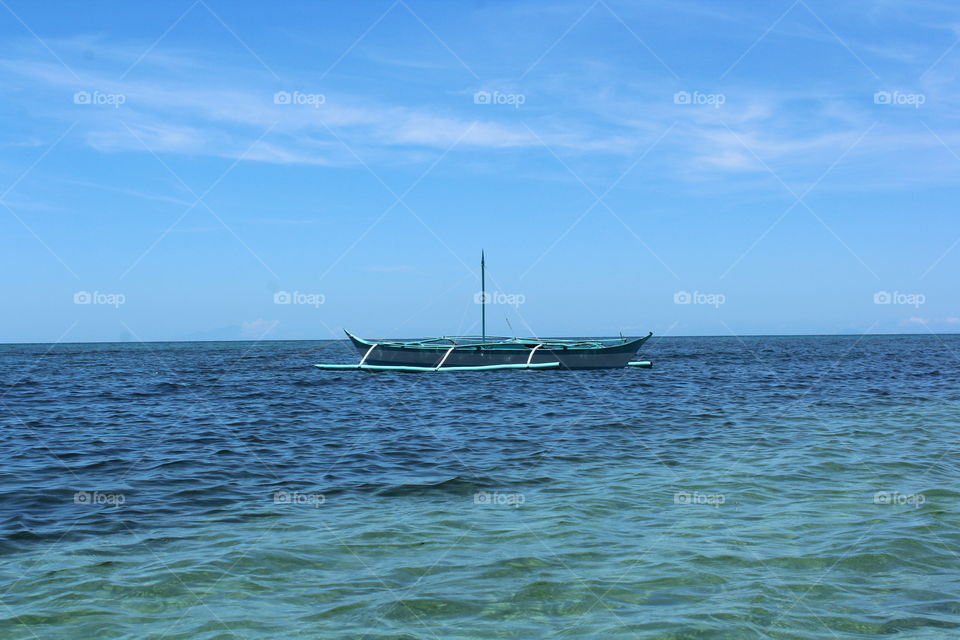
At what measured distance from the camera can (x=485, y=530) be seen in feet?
31.6

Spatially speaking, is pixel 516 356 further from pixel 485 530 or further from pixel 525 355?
pixel 485 530

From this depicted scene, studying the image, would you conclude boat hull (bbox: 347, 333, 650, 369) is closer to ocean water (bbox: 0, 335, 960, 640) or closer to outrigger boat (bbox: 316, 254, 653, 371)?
outrigger boat (bbox: 316, 254, 653, 371)

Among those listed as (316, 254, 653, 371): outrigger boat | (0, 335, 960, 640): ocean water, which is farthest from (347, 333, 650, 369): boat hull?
(0, 335, 960, 640): ocean water

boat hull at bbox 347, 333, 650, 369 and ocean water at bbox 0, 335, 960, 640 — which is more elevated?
boat hull at bbox 347, 333, 650, 369

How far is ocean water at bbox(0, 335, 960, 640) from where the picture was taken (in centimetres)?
679

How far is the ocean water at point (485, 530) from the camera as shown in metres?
6.79

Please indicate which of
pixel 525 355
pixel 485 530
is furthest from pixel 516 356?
pixel 485 530

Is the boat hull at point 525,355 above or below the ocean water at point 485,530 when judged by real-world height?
above

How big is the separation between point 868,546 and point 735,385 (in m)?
30.7

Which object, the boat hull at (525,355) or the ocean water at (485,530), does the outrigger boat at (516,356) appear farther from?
the ocean water at (485,530)

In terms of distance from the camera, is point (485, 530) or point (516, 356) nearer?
point (485, 530)

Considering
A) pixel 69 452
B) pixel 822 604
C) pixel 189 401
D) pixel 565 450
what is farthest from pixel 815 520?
pixel 189 401

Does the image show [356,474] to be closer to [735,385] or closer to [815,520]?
[815,520]

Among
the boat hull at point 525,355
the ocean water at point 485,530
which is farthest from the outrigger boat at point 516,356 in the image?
the ocean water at point 485,530
